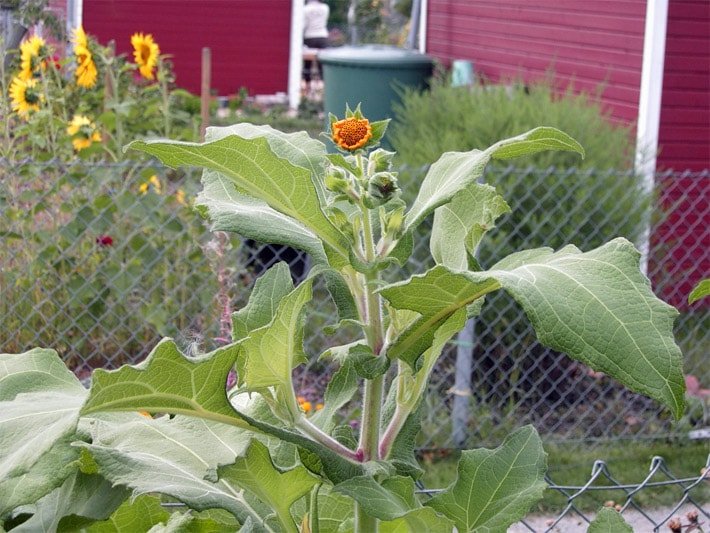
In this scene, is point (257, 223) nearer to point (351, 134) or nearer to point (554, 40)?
point (351, 134)

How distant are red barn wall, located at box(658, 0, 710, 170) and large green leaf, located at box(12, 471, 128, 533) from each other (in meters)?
5.98

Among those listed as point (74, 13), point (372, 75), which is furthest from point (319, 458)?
point (74, 13)

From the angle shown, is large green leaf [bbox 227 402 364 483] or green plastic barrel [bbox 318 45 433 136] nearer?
large green leaf [bbox 227 402 364 483]

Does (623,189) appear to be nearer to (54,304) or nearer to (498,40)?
(54,304)

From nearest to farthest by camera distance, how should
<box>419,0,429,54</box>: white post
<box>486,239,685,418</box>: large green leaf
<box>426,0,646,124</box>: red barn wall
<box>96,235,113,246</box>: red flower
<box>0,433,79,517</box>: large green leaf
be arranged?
<box>486,239,685,418</box>: large green leaf
<box>0,433,79,517</box>: large green leaf
<box>96,235,113,246</box>: red flower
<box>426,0,646,124</box>: red barn wall
<box>419,0,429,54</box>: white post

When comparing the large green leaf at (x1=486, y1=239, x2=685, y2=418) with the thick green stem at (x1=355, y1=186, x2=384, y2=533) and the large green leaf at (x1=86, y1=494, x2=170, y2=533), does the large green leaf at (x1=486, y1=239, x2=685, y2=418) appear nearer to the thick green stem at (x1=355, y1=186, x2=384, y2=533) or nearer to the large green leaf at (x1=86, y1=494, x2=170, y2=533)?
the thick green stem at (x1=355, y1=186, x2=384, y2=533)

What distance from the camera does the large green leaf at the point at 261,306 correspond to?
4.20ft

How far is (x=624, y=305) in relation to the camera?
3.14ft

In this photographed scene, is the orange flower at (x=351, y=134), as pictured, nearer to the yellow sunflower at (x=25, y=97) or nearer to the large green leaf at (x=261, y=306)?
the large green leaf at (x=261, y=306)

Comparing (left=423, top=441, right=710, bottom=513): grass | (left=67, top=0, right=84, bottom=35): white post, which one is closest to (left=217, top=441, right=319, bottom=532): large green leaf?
(left=423, top=441, right=710, bottom=513): grass

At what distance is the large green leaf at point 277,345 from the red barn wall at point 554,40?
6349 mm

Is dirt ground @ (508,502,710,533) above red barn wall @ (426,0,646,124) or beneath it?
beneath

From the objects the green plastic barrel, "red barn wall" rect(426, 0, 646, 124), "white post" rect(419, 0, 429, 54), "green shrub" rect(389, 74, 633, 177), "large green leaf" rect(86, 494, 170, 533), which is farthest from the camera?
"white post" rect(419, 0, 429, 54)

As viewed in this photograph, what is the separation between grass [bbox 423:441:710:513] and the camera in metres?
4.27
